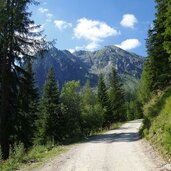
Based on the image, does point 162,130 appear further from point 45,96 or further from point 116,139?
point 45,96

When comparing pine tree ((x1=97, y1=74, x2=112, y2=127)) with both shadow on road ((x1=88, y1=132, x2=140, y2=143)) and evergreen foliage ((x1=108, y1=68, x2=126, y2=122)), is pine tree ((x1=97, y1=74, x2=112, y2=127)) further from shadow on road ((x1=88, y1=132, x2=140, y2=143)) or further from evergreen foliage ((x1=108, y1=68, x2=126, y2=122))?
shadow on road ((x1=88, y1=132, x2=140, y2=143))

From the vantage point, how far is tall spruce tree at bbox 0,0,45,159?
21156 millimetres

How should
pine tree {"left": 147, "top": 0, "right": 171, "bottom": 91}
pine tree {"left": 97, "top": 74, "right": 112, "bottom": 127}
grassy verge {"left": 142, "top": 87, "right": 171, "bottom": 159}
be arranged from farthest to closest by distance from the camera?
pine tree {"left": 97, "top": 74, "right": 112, "bottom": 127}, pine tree {"left": 147, "top": 0, "right": 171, "bottom": 91}, grassy verge {"left": 142, "top": 87, "right": 171, "bottom": 159}

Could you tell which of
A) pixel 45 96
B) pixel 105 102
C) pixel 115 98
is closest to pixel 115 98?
pixel 115 98

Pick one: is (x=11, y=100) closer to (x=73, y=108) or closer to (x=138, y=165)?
(x=138, y=165)

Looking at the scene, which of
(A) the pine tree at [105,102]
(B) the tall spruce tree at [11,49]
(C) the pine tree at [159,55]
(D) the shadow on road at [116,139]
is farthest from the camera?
(A) the pine tree at [105,102]

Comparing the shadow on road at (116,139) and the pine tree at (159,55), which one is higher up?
the pine tree at (159,55)

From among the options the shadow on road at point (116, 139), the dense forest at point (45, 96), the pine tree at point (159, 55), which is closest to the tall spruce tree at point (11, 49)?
the dense forest at point (45, 96)

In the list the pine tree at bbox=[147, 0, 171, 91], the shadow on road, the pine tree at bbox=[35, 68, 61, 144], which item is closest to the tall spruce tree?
the shadow on road

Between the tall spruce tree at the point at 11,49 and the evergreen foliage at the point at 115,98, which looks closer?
the tall spruce tree at the point at 11,49

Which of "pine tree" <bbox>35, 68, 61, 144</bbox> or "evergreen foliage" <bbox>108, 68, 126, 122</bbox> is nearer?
"pine tree" <bbox>35, 68, 61, 144</bbox>

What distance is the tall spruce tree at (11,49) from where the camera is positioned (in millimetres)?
21156

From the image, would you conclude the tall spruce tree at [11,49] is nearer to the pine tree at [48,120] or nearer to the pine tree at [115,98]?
the pine tree at [48,120]

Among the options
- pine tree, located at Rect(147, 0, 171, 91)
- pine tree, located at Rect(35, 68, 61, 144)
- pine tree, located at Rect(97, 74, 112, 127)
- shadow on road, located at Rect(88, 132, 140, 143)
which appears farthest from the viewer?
pine tree, located at Rect(97, 74, 112, 127)
